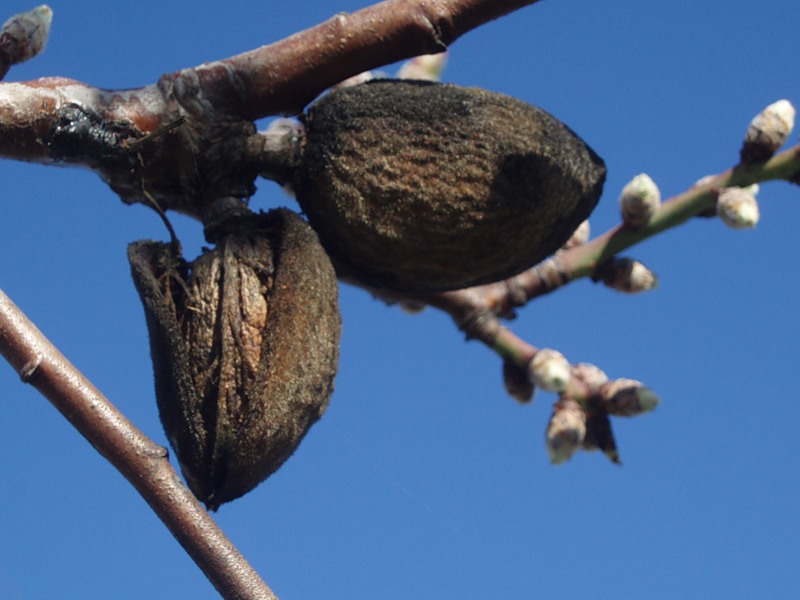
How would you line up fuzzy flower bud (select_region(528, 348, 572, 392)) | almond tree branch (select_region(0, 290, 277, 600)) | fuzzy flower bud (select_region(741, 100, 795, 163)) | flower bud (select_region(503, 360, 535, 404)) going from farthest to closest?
flower bud (select_region(503, 360, 535, 404))
fuzzy flower bud (select_region(528, 348, 572, 392))
fuzzy flower bud (select_region(741, 100, 795, 163))
almond tree branch (select_region(0, 290, 277, 600))

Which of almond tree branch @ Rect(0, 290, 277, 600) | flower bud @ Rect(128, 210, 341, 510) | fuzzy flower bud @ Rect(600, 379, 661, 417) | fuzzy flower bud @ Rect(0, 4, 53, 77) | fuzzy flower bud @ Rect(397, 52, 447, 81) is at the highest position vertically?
fuzzy flower bud @ Rect(397, 52, 447, 81)

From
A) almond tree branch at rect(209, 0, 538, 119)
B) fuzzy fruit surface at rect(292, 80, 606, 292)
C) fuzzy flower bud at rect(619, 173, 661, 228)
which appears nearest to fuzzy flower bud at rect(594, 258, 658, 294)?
fuzzy flower bud at rect(619, 173, 661, 228)

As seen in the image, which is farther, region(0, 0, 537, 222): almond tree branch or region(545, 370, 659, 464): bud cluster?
region(545, 370, 659, 464): bud cluster

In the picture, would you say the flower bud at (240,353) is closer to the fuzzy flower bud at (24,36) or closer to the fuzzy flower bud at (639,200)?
the fuzzy flower bud at (24,36)

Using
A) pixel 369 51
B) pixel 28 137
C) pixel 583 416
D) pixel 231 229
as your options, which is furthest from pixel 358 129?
pixel 583 416

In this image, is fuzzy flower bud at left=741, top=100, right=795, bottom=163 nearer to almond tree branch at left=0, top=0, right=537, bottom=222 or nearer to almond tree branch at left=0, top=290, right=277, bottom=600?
almond tree branch at left=0, top=0, right=537, bottom=222
